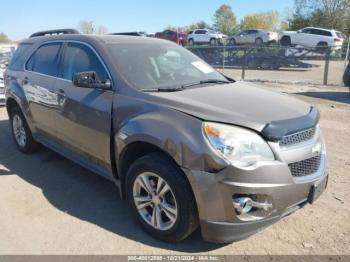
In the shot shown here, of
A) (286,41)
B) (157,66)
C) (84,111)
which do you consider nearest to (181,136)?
(157,66)

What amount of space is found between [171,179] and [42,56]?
10.3 ft

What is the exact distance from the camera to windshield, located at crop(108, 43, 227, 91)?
375 cm

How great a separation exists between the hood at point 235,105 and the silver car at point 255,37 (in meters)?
31.9

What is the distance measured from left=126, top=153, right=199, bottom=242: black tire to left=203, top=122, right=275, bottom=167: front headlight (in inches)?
16.5

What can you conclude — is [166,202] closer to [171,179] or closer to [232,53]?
[171,179]

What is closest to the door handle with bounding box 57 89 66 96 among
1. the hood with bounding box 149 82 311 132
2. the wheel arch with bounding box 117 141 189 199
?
the wheel arch with bounding box 117 141 189 199

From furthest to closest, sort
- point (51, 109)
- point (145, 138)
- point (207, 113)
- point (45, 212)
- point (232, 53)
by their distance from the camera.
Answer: point (232, 53), point (51, 109), point (45, 212), point (145, 138), point (207, 113)

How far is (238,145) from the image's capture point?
2812 millimetres

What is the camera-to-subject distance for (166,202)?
10.6ft

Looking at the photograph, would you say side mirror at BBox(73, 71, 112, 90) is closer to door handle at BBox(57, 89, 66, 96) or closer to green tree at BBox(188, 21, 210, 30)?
door handle at BBox(57, 89, 66, 96)

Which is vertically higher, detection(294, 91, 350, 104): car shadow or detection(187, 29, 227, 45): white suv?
detection(187, 29, 227, 45): white suv

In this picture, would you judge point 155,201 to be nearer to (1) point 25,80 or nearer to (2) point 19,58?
(1) point 25,80

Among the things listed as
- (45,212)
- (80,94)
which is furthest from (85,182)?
(80,94)

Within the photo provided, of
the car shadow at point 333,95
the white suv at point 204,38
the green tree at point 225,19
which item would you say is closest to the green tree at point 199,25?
the green tree at point 225,19
